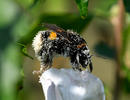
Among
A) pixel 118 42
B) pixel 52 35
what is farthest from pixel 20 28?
pixel 118 42

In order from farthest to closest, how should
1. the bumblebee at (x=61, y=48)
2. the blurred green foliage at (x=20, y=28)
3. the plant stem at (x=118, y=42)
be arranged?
1. the plant stem at (x=118, y=42)
2. the bumblebee at (x=61, y=48)
3. the blurred green foliage at (x=20, y=28)

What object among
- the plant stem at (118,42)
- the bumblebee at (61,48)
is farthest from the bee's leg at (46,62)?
the plant stem at (118,42)

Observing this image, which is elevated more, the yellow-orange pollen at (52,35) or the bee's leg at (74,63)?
the yellow-orange pollen at (52,35)

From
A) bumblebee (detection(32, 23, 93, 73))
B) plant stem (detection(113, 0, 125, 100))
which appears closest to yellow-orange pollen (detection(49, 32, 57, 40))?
bumblebee (detection(32, 23, 93, 73))

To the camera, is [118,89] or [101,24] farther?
[101,24]

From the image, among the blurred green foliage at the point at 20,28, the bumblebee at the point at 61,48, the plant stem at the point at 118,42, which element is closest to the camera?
the blurred green foliage at the point at 20,28

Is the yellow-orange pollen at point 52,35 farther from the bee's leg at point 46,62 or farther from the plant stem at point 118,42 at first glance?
the plant stem at point 118,42

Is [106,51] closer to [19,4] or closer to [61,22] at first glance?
[61,22]

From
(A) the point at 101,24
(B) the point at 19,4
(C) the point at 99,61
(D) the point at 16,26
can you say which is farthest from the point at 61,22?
(C) the point at 99,61
